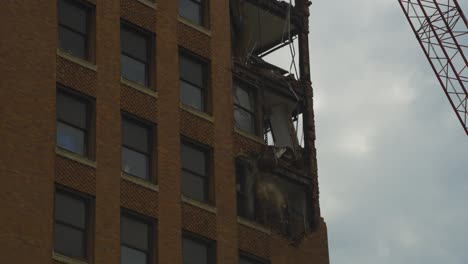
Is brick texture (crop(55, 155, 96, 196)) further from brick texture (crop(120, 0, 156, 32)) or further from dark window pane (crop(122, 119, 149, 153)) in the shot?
brick texture (crop(120, 0, 156, 32))

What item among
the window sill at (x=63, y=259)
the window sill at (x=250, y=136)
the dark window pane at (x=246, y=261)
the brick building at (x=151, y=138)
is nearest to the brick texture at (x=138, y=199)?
the brick building at (x=151, y=138)

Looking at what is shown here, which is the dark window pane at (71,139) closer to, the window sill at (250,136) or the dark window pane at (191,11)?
the window sill at (250,136)

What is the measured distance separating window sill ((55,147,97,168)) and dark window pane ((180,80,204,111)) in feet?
21.1

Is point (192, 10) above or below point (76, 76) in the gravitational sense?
above

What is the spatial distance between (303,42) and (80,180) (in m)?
17.4

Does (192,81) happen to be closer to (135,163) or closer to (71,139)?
(135,163)

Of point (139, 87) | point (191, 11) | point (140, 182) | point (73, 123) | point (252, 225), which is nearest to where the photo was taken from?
point (73, 123)

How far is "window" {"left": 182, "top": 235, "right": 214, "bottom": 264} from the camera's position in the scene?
4812 cm

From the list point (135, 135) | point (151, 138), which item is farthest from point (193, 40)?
point (135, 135)

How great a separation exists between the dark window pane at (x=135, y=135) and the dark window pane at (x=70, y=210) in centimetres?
383

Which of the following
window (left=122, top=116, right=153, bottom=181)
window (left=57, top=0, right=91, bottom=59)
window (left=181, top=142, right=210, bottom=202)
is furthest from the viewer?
window (left=181, top=142, right=210, bottom=202)

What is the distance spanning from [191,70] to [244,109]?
3.38 m

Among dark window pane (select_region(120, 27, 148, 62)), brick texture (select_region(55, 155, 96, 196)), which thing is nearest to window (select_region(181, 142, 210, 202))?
dark window pane (select_region(120, 27, 148, 62))

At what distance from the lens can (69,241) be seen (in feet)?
144
